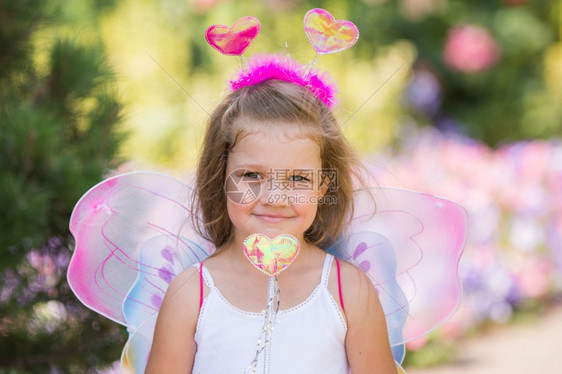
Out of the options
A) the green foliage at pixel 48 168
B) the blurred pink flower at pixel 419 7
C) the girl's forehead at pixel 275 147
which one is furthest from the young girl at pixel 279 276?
the blurred pink flower at pixel 419 7

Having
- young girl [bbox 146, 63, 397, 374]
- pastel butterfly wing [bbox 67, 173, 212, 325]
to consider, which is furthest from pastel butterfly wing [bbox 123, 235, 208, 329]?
young girl [bbox 146, 63, 397, 374]

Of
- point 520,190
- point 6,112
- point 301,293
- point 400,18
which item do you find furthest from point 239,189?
point 400,18

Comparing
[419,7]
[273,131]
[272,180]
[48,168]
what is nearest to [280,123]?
[273,131]

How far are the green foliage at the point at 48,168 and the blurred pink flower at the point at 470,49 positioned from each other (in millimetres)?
4929

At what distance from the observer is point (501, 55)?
6.88m

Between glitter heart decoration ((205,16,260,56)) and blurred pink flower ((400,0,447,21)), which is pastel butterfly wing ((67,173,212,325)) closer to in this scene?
glitter heart decoration ((205,16,260,56))

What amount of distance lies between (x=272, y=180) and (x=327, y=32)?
422mm

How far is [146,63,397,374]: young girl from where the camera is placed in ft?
4.99

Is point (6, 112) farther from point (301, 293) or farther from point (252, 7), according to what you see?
point (252, 7)

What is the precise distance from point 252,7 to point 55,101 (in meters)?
3.89

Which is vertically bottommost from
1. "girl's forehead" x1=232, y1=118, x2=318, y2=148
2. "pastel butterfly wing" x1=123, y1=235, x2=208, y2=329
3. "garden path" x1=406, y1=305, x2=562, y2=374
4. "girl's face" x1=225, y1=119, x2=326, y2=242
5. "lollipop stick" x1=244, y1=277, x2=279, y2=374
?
"garden path" x1=406, y1=305, x2=562, y2=374

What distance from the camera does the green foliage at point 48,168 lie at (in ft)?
6.28

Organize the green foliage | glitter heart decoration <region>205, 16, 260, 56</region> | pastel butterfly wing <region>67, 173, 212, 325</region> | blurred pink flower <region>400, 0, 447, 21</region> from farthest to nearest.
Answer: blurred pink flower <region>400, 0, 447, 21</region> < the green foliage < pastel butterfly wing <region>67, 173, 212, 325</region> < glitter heart decoration <region>205, 16, 260, 56</region>

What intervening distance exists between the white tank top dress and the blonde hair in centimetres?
22
